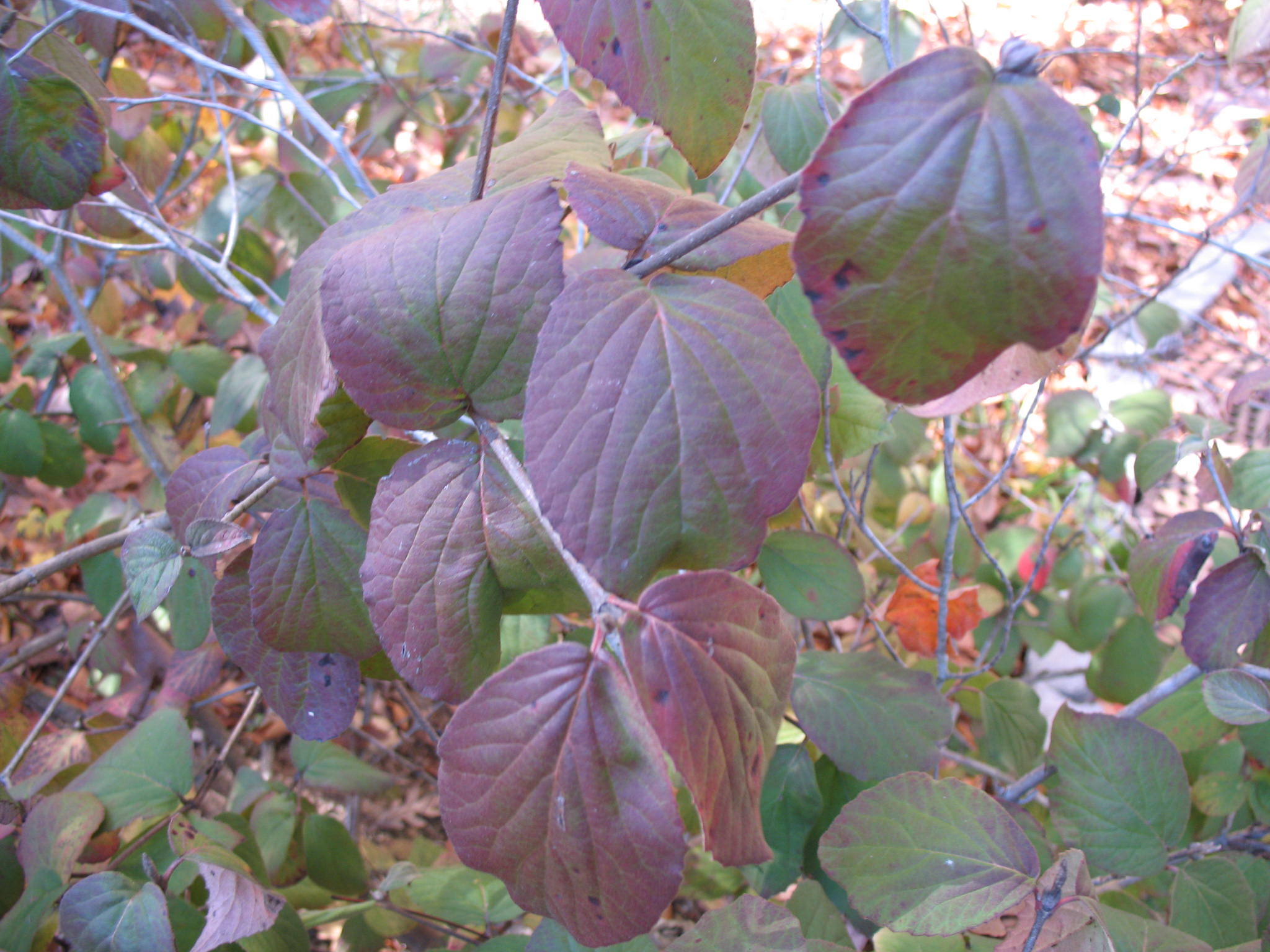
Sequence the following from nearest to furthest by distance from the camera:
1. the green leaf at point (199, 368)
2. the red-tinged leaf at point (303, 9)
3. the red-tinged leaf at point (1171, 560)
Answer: the red-tinged leaf at point (1171, 560)
the red-tinged leaf at point (303, 9)
the green leaf at point (199, 368)

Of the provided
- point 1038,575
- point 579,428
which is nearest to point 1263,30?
point 1038,575

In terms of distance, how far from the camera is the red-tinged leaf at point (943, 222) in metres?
0.38

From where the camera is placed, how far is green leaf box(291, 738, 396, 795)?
1257 millimetres

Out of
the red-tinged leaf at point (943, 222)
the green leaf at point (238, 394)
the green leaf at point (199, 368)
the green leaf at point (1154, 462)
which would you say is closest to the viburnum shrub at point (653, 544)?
the red-tinged leaf at point (943, 222)

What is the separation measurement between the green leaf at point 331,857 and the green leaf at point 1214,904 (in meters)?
1.09

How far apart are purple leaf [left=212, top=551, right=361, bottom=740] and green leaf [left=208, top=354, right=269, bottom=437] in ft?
2.38

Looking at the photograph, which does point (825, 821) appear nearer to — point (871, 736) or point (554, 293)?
point (871, 736)

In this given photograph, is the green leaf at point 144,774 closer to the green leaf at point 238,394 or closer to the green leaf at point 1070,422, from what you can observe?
the green leaf at point 238,394

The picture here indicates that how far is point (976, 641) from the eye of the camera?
6.34ft

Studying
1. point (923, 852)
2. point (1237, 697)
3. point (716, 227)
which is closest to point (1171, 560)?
point (1237, 697)

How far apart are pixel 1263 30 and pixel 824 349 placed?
96 cm

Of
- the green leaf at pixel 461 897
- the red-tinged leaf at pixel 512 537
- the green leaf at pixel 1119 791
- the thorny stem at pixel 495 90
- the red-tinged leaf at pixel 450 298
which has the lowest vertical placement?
the green leaf at pixel 461 897

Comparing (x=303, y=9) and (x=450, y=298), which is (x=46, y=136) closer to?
(x=303, y=9)

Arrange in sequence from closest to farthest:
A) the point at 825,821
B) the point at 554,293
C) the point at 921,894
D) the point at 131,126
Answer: the point at 554,293
the point at 921,894
the point at 825,821
the point at 131,126
